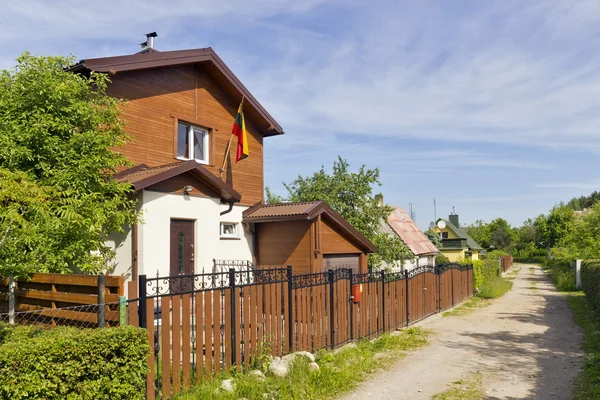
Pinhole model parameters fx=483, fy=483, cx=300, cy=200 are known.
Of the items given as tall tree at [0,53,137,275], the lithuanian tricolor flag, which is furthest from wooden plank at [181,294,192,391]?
the lithuanian tricolor flag

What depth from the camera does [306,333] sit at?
863 cm

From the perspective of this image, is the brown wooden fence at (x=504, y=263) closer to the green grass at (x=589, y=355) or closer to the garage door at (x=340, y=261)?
the green grass at (x=589, y=355)

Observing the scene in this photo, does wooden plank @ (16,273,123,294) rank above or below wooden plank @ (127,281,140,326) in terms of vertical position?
above

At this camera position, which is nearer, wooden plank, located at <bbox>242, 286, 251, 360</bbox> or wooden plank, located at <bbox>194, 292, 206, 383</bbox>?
wooden plank, located at <bbox>194, 292, 206, 383</bbox>

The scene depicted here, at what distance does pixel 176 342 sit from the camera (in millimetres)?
6223

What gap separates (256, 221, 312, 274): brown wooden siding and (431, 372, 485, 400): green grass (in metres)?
8.12

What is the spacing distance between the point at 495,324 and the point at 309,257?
18.8 feet

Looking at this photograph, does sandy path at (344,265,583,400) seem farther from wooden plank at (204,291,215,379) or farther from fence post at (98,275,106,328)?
fence post at (98,275,106,328)

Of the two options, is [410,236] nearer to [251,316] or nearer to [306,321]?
[306,321]

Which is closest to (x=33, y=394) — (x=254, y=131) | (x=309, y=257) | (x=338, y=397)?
(x=338, y=397)

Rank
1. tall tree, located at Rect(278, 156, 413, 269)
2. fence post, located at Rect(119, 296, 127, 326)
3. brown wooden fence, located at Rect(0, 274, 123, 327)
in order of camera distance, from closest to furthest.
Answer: fence post, located at Rect(119, 296, 127, 326) → brown wooden fence, located at Rect(0, 274, 123, 327) → tall tree, located at Rect(278, 156, 413, 269)

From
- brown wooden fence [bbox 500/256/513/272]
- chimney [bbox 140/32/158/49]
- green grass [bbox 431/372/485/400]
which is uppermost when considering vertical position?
chimney [bbox 140/32/158/49]

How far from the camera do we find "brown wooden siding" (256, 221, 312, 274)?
15492mm

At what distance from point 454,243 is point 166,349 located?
4775cm
